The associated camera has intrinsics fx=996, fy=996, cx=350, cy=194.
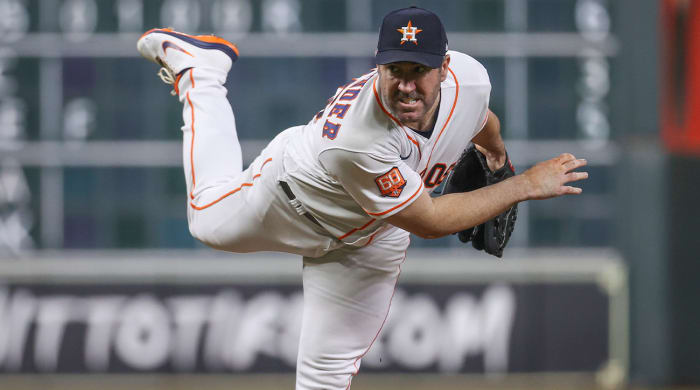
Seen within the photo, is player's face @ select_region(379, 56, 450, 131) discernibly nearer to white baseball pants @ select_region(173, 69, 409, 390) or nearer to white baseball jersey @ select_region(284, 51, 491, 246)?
white baseball jersey @ select_region(284, 51, 491, 246)

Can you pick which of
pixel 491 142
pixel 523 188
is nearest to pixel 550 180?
pixel 523 188

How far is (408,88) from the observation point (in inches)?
92.0

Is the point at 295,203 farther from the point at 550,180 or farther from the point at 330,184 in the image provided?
the point at 550,180

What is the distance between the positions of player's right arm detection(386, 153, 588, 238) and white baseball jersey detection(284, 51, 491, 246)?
0.16ft

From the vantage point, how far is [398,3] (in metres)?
5.79

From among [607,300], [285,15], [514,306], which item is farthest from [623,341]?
[285,15]

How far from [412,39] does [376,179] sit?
371 millimetres

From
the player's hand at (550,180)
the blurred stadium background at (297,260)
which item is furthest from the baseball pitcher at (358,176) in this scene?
the blurred stadium background at (297,260)

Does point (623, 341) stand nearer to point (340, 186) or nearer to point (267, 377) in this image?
point (267, 377)

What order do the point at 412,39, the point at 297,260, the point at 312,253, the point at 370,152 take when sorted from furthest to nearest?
the point at 297,260
the point at 312,253
the point at 370,152
the point at 412,39

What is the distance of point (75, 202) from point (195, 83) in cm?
286

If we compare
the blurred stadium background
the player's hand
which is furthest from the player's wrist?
the blurred stadium background

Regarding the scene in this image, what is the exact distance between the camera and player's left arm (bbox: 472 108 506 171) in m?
2.94

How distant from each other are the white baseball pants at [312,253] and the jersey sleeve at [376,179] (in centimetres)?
33
